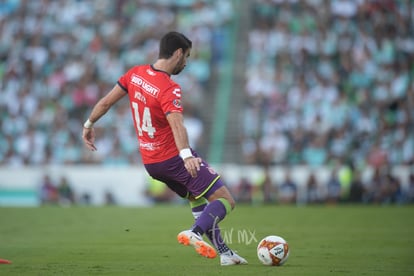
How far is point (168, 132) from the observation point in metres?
9.41

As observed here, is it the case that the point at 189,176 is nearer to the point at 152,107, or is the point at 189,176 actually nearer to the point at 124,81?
the point at 152,107

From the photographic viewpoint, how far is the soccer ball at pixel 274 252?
9.73m

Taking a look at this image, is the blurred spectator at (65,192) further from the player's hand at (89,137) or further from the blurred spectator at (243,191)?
the player's hand at (89,137)

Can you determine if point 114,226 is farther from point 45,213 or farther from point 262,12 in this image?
point 262,12

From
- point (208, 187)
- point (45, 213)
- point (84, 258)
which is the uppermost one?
point (208, 187)

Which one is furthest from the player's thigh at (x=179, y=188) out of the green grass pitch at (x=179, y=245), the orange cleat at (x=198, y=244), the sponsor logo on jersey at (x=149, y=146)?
the orange cleat at (x=198, y=244)

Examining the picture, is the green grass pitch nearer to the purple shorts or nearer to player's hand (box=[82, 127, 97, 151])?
the purple shorts

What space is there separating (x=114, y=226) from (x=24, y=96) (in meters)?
15.0

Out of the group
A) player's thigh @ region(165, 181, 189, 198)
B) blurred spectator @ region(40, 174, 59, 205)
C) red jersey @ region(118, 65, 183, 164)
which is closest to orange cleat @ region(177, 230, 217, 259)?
player's thigh @ region(165, 181, 189, 198)

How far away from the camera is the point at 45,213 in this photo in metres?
21.5

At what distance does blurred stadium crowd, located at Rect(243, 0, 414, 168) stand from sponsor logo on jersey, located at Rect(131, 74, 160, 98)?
17.4 metres

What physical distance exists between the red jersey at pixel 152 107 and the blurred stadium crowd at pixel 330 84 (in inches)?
677

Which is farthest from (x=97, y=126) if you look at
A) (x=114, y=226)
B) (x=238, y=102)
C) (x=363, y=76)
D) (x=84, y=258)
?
(x=84, y=258)

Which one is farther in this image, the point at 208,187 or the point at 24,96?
the point at 24,96
